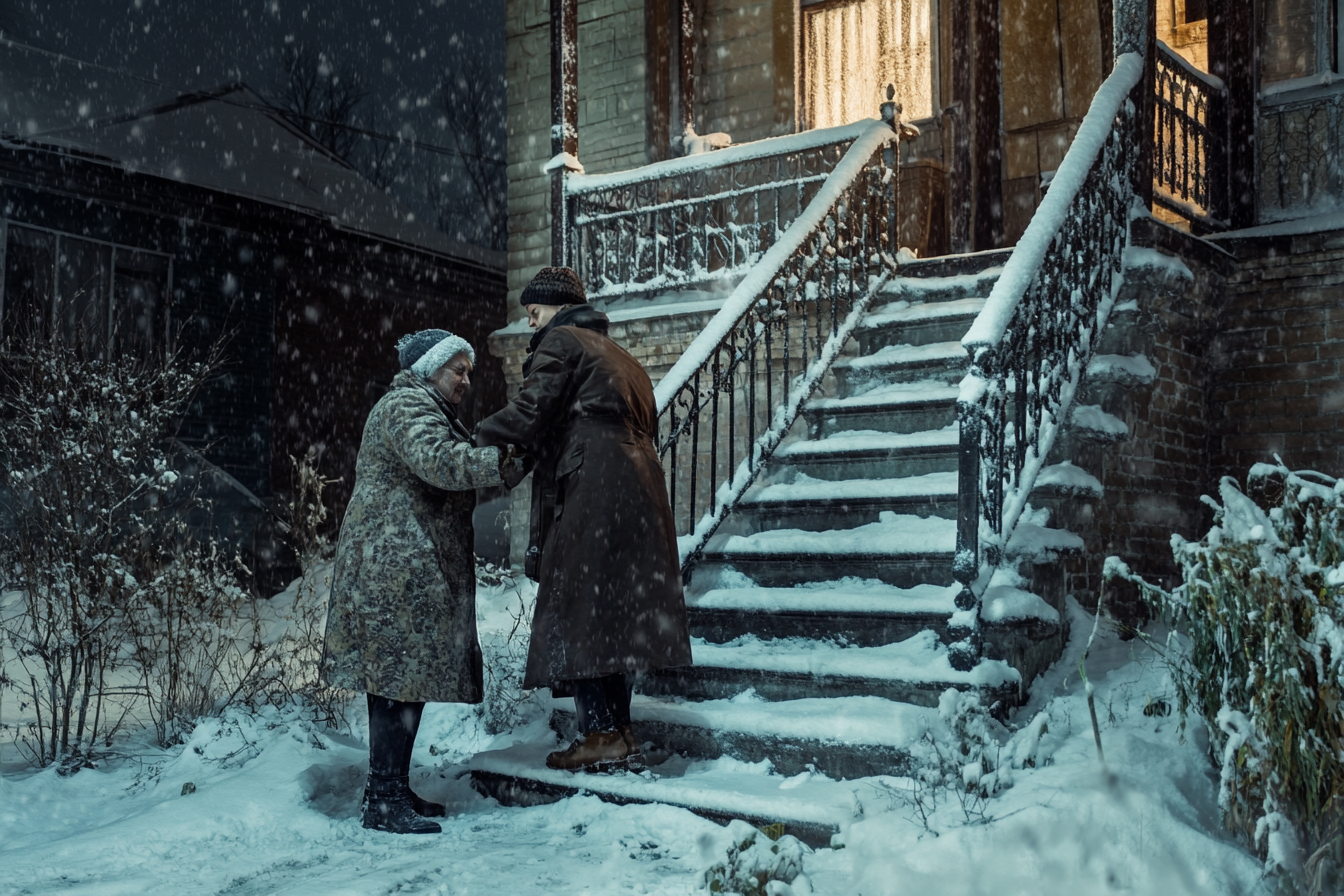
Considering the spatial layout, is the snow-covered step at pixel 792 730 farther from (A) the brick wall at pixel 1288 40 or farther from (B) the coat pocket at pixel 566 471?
(A) the brick wall at pixel 1288 40

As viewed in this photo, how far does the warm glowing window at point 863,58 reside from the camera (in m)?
9.51

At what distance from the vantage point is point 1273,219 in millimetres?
7082

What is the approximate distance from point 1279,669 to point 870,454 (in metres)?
2.67

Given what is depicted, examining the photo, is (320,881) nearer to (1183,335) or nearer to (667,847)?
(667,847)

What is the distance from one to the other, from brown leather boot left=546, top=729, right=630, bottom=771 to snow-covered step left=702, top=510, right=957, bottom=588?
132cm

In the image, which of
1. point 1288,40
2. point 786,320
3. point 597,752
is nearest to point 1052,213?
point 786,320

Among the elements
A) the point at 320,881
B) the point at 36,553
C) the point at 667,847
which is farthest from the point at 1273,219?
the point at 36,553

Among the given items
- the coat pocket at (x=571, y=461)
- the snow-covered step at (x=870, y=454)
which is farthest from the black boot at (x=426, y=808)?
the snow-covered step at (x=870, y=454)

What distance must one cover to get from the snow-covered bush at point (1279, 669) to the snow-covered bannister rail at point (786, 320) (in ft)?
7.69

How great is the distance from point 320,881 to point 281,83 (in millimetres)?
34530

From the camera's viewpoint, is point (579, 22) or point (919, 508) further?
point (579, 22)

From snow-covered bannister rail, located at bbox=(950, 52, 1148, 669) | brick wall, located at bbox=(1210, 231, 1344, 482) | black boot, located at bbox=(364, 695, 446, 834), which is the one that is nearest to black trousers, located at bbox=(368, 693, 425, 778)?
black boot, located at bbox=(364, 695, 446, 834)

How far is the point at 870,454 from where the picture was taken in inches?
220

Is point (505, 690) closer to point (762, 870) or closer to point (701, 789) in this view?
point (701, 789)
